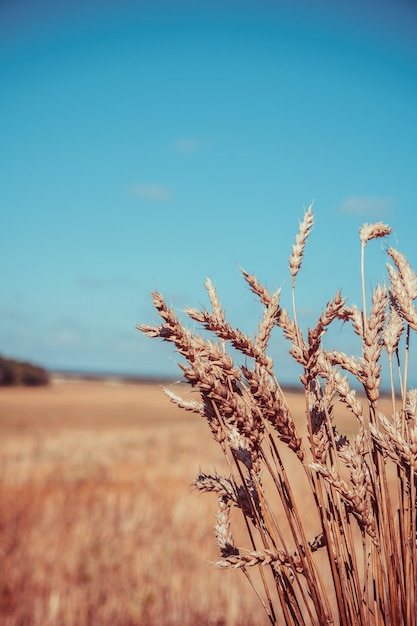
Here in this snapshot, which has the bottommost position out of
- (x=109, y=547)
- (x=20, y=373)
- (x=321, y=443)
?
(x=109, y=547)

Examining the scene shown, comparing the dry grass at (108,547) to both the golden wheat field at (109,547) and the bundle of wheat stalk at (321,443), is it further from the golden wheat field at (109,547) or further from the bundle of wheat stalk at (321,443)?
the bundle of wheat stalk at (321,443)

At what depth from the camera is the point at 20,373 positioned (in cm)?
5794

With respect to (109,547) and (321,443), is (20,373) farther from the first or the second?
(321,443)

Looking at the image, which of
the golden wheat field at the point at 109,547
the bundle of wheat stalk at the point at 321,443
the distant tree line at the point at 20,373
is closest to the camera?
the bundle of wheat stalk at the point at 321,443

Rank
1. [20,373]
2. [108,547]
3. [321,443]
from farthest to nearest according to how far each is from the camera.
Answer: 1. [20,373]
2. [108,547]
3. [321,443]

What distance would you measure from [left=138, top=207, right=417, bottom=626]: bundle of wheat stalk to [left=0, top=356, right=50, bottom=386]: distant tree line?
56805 millimetres

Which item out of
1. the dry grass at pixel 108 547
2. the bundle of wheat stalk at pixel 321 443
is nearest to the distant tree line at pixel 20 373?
the dry grass at pixel 108 547

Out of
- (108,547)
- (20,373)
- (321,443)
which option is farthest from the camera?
(20,373)

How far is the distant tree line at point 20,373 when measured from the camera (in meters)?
55.9

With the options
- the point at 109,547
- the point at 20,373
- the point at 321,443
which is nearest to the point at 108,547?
the point at 109,547

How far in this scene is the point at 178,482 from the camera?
39.3ft

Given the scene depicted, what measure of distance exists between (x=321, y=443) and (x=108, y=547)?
708 centimetres

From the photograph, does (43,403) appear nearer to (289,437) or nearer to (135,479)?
(135,479)

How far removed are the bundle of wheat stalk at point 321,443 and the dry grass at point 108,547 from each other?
2.92 m
